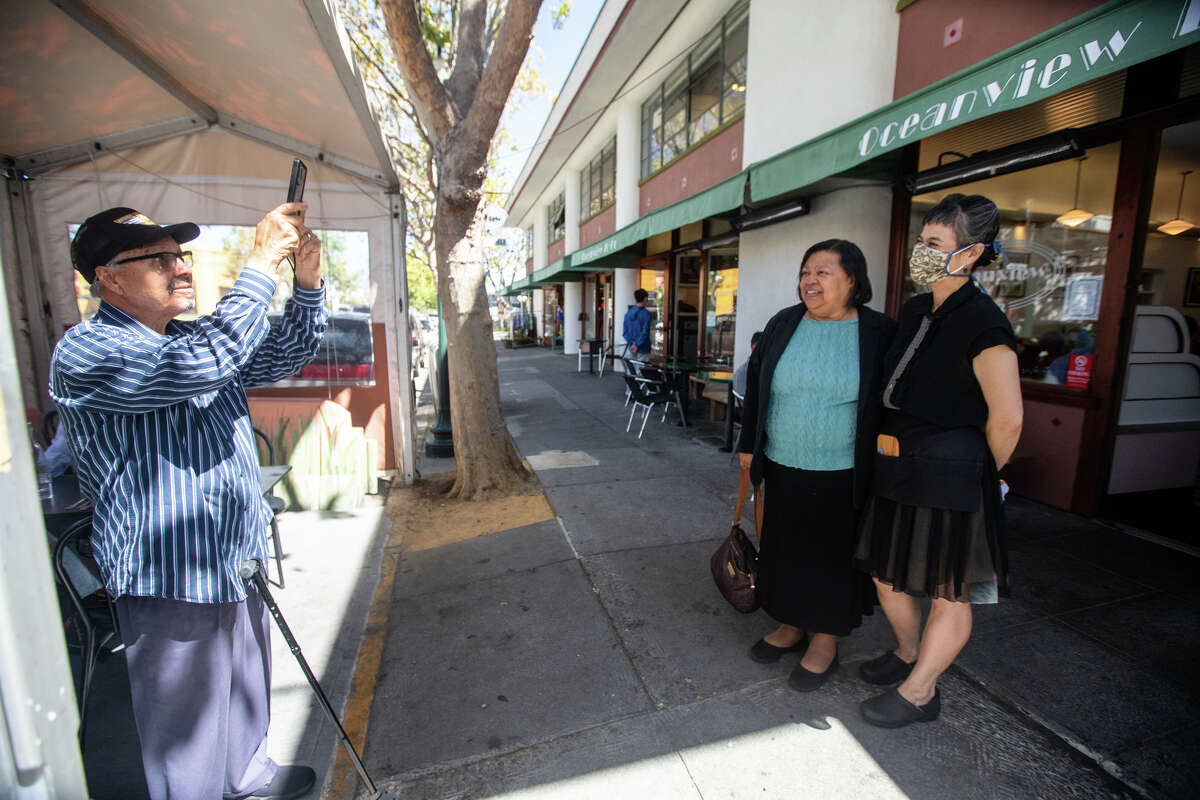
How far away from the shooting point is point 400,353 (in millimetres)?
5047

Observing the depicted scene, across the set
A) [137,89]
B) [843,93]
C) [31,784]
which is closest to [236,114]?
[137,89]

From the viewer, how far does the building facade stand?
3.29 meters

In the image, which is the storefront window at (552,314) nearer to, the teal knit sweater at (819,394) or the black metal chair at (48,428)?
the black metal chair at (48,428)

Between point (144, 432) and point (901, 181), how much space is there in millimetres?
5958

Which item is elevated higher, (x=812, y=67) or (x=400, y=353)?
(x=812, y=67)

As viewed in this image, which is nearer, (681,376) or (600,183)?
(681,376)

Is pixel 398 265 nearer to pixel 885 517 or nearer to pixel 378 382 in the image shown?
pixel 378 382

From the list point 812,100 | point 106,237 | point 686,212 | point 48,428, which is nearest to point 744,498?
point 106,237

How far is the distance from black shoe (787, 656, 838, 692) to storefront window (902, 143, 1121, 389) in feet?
10.4

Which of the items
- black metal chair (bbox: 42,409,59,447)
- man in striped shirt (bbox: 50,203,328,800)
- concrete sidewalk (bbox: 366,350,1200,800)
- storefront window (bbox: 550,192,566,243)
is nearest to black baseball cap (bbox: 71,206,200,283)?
man in striped shirt (bbox: 50,203,328,800)

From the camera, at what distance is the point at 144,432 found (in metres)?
1.47

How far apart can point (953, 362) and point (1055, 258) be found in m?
3.66

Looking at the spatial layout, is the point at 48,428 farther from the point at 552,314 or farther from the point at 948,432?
the point at 552,314

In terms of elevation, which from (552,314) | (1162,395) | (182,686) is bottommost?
(182,686)
